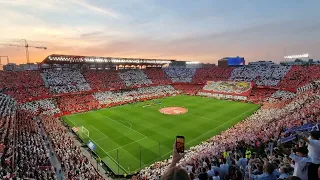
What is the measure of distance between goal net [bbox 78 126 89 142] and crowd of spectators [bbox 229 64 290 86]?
4982 cm

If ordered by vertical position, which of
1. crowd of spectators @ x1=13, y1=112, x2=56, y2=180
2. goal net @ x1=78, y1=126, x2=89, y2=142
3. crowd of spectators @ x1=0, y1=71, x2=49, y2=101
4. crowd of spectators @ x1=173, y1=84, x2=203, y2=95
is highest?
crowd of spectators @ x1=0, y1=71, x2=49, y2=101

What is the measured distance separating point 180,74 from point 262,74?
31320 mm

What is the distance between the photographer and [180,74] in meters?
85.5

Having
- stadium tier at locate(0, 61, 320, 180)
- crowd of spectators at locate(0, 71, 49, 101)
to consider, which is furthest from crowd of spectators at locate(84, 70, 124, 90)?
crowd of spectators at locate(0, 71, 49, 101)

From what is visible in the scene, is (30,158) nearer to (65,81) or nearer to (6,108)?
(6,108)

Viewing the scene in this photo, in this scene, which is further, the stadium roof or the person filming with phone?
the stadium roof

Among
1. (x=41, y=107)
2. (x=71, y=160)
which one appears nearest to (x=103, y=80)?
(x=41, y=107)

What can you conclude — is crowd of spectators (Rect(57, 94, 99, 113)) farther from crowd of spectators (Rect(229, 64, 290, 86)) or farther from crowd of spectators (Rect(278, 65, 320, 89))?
crowd of spectators (Rect(278, 65, 320, 89))

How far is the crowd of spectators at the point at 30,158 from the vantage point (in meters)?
15.6

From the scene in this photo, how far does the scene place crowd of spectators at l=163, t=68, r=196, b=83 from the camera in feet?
260

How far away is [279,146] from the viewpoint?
471 inches

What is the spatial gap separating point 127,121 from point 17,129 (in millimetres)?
16472

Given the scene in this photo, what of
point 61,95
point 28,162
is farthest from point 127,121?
point 61,95

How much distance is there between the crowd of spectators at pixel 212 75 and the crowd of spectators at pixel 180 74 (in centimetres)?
265
